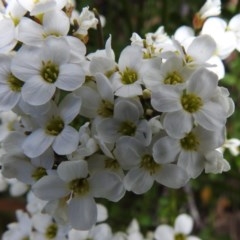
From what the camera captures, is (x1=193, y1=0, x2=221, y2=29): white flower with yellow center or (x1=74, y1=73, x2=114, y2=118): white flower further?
(x1=193, y1=0, x2=221, y2=29): white flower with yellow center

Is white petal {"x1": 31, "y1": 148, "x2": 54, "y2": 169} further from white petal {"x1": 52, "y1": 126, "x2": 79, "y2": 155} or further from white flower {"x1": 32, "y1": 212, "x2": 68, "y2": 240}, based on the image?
white flower {"x1": 32, "y1": 212, "x2": 68, "y2": 240}

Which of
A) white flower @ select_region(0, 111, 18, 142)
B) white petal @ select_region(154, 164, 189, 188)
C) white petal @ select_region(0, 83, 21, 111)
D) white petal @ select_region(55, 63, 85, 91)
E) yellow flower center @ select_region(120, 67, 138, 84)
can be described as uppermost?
white petal @ select_region(55, 63, 85, 91)

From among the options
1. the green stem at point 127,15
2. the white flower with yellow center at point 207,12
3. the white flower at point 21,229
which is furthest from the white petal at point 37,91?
the green stem at point 127,15

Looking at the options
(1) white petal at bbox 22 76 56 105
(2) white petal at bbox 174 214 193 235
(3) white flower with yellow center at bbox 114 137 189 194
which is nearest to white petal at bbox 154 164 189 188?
(3) white flower with yellow center at bbox 114 137 189 194

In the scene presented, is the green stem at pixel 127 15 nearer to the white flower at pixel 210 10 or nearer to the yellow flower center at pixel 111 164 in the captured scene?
the white flower at pixel 210 10

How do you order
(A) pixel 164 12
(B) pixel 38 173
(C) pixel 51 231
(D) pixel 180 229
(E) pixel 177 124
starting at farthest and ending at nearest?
(A) pixel 164 12
(D) pixel 180 229
(C) pixel 51 231
(B) pixel 38 173
(E) pixel 177 124

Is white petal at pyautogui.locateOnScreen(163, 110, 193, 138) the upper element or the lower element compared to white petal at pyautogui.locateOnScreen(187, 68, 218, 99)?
lower

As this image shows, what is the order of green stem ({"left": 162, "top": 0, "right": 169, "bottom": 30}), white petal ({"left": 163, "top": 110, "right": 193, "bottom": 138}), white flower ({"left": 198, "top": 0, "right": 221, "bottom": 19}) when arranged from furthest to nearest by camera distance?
green stem ({"left": 162, "top": 0, "right": 169, "bottom": 30}) < white flower ({"left": 198, "top": 0, "right": 221, "bottom": 19}) < white petal ({"left": 163, "top": 110, "right": 193, "bottom": 138})

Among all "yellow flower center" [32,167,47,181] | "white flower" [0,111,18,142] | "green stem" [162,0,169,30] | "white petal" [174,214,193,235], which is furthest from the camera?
"green stem" [162,0,169,30]

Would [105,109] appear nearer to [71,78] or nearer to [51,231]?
[71,78]

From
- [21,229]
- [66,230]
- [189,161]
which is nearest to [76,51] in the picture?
[189,161]
